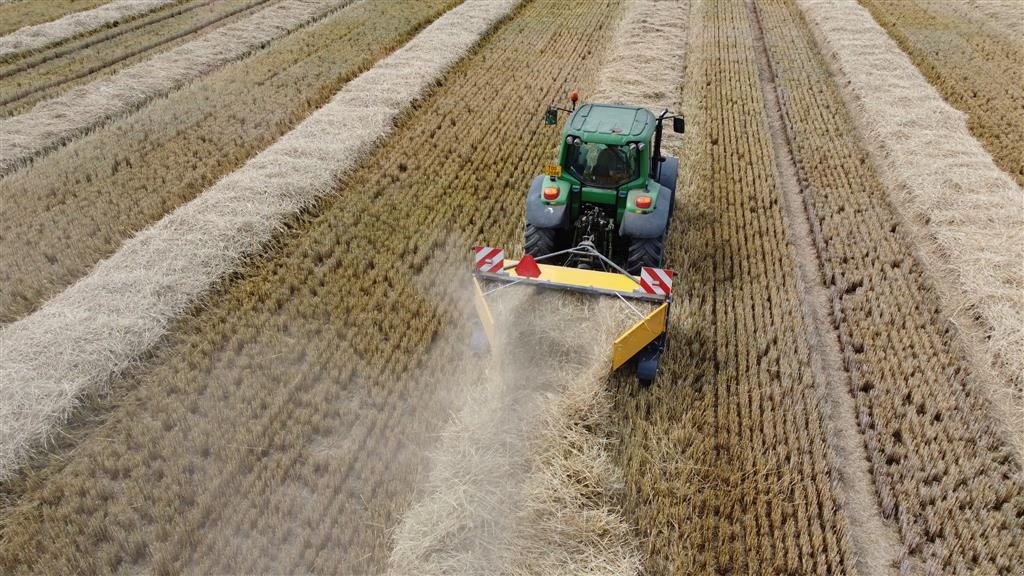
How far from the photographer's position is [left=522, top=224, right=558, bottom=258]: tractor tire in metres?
7.33

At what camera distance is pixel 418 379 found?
21.7 ft

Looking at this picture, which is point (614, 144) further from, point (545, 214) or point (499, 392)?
point (499, 392)

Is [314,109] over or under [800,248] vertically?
over

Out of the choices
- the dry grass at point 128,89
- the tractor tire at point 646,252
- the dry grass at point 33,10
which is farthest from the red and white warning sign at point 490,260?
the dry grass at point 33,10

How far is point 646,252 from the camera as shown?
23.4ft

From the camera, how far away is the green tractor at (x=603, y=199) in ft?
23.2

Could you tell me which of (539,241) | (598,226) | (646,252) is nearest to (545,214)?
(539,241)

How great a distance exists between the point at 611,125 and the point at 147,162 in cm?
877

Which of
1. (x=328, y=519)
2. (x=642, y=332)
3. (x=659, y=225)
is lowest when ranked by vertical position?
(x=328, y=519)

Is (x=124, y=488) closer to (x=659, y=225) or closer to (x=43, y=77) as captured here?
(x=659, y=225)

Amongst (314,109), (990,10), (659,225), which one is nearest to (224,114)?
(314,109)

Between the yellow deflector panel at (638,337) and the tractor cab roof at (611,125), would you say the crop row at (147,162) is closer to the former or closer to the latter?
the tractor cab roof at (611,125)

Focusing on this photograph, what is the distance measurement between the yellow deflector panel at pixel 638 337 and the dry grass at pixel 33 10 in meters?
22.3

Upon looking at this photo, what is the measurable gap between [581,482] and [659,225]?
3.06m
